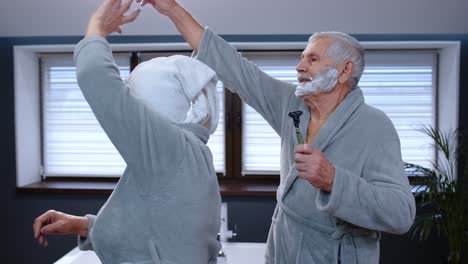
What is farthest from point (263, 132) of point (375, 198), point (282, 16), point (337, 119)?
point (375, 198)

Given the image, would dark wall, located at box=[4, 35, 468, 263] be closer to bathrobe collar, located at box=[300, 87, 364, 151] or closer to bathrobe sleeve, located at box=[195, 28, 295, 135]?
bathrobe sleeve, located at box=[195, 28, 295, 135]

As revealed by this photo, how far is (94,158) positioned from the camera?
3291 millimetres

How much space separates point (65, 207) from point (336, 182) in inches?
94.9

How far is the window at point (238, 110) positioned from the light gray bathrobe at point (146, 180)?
2.16 meters

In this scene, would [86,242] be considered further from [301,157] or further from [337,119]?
[337,119]

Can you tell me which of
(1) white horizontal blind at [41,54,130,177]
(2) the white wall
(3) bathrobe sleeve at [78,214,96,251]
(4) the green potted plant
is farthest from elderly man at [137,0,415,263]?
(1) white horizontal blind at [41,54,130,177]

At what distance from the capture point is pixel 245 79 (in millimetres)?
1459

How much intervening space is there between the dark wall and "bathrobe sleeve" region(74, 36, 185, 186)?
2038mm

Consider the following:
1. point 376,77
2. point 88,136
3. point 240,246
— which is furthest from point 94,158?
point 376,77

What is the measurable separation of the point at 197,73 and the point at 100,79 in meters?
0.21

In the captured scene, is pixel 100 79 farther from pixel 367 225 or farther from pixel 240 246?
pixel 240 246

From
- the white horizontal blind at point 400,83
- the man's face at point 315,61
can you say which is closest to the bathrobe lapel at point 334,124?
the man's face at point 315,61

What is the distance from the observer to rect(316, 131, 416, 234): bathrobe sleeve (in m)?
1.10

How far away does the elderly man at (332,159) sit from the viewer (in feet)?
3.70
